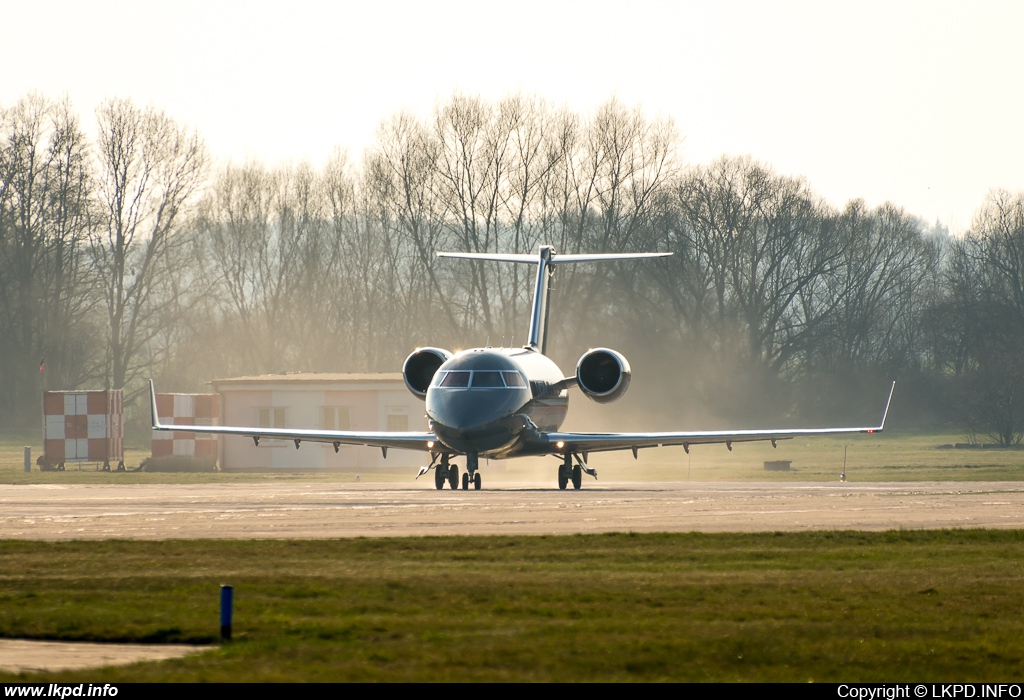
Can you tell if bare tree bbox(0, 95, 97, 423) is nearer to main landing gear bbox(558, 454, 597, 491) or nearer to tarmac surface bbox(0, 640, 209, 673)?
main landing gear bbox(558, 454, 597, 491)

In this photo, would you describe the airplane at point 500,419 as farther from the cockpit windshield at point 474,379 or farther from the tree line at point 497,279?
the tree line at point 497,279

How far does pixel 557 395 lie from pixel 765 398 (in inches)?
1883

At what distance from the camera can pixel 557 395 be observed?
39.1m

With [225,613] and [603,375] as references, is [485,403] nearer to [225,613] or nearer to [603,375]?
[603,375]

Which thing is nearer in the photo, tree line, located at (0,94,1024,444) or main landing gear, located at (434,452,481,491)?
main landing gear, located at (434,452,481,491)

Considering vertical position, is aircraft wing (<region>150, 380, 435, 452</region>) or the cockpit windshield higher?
the cockpit windshield

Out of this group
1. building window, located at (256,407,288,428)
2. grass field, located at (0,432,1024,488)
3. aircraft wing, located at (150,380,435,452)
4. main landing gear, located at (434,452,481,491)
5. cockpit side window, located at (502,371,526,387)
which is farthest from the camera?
building window, located at (256,407,288,428)

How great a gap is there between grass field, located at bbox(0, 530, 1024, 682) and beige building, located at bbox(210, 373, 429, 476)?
37341mm

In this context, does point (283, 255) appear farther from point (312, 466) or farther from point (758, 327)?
point (312, 466)

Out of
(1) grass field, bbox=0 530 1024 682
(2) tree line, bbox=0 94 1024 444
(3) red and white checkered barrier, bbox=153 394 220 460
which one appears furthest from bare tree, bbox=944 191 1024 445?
(1) grass field, bbox=0 530 1024 682

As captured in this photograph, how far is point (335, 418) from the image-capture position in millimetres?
55719

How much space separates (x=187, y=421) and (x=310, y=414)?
5087 millimetres

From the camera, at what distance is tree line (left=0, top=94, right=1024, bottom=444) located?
80.4 metres
